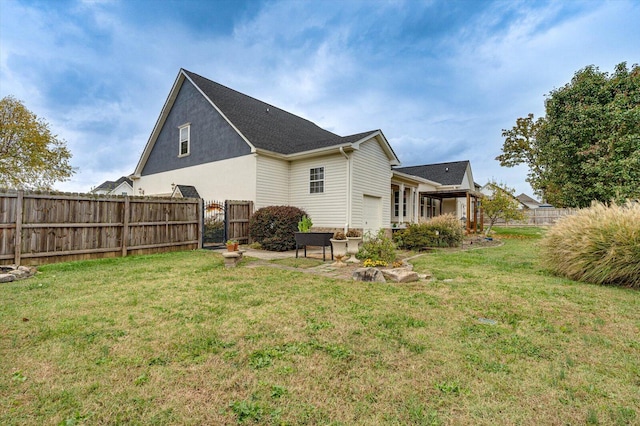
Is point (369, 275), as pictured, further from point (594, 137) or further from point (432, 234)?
point (594, 137)

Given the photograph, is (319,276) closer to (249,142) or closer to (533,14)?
(249,142)

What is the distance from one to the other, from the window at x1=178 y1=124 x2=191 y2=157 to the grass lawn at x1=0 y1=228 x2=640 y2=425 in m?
11.5

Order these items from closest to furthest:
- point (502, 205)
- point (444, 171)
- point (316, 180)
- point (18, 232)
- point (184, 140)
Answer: point (18, 232)
point (316, 180)
point (184, 140)
point (502, 205)
point (444, 171)

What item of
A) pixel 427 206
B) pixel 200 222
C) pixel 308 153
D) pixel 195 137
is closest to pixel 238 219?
pixel 200 222

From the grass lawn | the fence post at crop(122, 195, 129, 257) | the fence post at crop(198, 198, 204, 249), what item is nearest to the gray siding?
the fence post at crop(198, 198, 204, 249)

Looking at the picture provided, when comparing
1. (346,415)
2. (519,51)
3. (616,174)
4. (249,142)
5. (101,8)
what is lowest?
(346,415)

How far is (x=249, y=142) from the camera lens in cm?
1205

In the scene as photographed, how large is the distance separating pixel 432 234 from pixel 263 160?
7403mm

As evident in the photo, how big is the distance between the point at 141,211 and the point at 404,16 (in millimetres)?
11889

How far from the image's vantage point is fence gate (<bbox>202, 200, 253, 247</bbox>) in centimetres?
1111

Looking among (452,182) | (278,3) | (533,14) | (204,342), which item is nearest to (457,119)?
(452,182)

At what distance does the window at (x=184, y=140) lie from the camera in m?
15.3

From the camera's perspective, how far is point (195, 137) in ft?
48.7

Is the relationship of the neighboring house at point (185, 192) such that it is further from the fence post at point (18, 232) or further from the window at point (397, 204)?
the window at point (397, 204)
